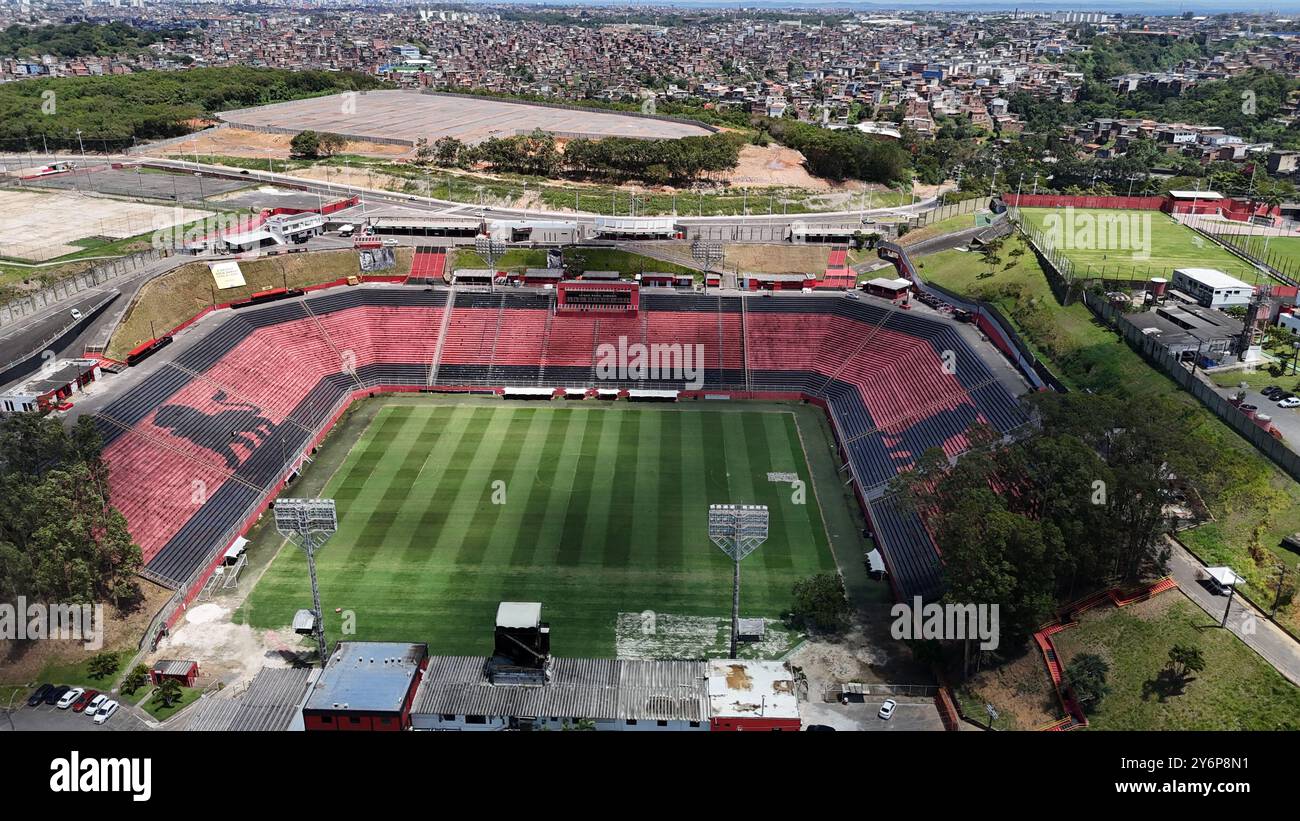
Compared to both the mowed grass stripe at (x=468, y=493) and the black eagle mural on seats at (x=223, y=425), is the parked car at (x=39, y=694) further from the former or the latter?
the black eagle mural on seats at (x=223, y=425)

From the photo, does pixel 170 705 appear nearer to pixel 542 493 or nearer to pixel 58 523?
pixel 58 523

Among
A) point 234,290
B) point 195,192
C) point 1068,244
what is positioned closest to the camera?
point 234,290

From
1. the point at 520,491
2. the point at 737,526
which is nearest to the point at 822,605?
the point at 737,526

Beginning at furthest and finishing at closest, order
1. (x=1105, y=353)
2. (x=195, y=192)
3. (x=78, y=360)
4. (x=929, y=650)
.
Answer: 1. (x=195, y=192)
2. (x=1105, y=353)
3. (x=78, y=360)
4. (x=929, y=650)

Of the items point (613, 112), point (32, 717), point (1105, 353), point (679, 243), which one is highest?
point (613, 112)

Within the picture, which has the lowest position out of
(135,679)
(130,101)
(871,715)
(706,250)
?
(871,715)
